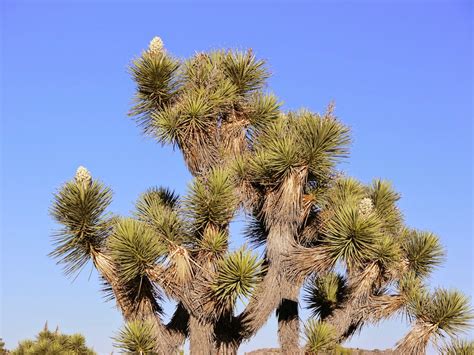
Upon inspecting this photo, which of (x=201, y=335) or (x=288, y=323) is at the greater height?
(x=288, y=323)

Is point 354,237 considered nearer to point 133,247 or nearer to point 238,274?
point 238,274

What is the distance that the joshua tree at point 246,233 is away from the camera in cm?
1163

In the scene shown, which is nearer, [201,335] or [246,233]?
[201,335]

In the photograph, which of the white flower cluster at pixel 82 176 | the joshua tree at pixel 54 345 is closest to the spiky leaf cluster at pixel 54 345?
the joshua tree at pixel 54 345

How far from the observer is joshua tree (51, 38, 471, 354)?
11633 millimetres

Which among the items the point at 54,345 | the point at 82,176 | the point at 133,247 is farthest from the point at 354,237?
the point at 54,345

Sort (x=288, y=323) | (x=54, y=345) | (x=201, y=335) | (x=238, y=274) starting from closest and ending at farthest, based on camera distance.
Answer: (x=238, y=274) < (x=201, y=335) < (x=288, y=323) < (x=54, y=345)

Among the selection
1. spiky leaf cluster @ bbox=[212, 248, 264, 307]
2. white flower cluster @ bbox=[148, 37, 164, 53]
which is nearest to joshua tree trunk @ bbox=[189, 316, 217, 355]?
spiky leaf cluster @ bbox=[212, 248, 264, 307]

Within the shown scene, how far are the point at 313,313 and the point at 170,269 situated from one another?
358cm

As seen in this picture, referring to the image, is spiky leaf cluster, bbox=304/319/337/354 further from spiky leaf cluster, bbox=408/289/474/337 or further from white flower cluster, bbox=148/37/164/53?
white flower cluster, bbox=148/37/164/53

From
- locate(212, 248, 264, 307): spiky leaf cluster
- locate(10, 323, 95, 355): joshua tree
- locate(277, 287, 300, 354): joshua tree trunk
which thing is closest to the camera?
locate(212, 248, 264, 307): spiky leaf cluster

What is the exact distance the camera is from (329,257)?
11.7 meters

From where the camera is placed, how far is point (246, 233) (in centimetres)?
1370

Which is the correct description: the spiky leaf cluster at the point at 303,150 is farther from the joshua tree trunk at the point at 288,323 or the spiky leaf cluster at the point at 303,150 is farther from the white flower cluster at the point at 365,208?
the joshua tree trunk at the point at 288,323
